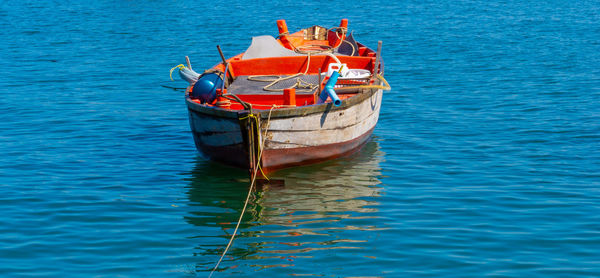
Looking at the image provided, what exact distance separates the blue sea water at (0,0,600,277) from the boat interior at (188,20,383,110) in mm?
1431

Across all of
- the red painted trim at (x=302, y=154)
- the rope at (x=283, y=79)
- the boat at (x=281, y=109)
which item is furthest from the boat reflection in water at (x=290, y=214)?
the rope at (x=283, y=79)

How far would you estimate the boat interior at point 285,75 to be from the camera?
542 inches

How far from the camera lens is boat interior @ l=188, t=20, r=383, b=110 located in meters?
13.8

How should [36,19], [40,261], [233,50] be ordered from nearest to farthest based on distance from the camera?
[40,261], [233,50], [36,19]

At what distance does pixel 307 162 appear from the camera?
13.6 m

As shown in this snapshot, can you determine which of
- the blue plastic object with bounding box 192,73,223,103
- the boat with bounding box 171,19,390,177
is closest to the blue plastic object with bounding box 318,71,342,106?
the boat with bounding box 171,19,390,177

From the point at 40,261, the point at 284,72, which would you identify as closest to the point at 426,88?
the point at 284,72

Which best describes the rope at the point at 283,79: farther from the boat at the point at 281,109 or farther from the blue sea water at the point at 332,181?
the blue sea water at the point at 332,181

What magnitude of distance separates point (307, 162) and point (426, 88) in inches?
373

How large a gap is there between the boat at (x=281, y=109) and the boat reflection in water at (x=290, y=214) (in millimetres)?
382

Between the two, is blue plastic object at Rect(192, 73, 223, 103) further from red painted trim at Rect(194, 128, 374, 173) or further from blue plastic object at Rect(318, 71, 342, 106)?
blue plastic object at Rect(318, 71, 342, 106)

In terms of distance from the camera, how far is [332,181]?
13258mm

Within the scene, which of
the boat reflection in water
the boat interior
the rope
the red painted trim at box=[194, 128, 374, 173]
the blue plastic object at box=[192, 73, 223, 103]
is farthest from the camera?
the rope

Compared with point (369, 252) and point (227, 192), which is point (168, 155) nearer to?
point (227, 192)
